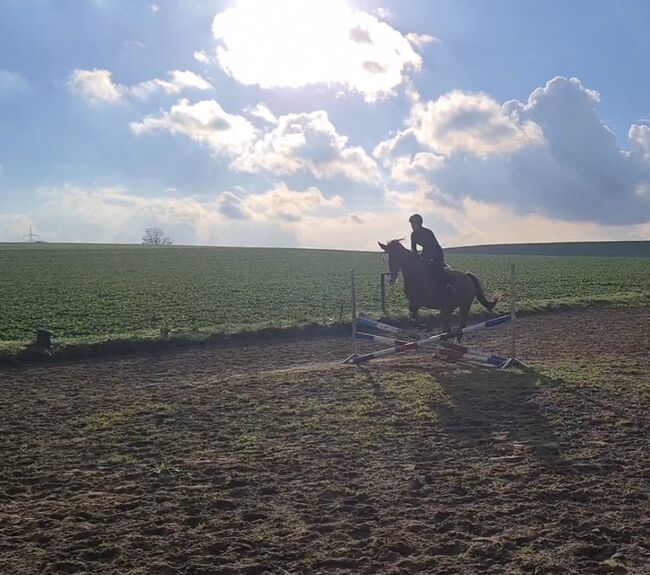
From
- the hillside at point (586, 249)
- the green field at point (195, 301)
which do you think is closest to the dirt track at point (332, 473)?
the green field at point (195, 301)

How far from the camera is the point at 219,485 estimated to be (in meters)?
5.46

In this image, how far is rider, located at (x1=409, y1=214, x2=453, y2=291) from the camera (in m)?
11.2

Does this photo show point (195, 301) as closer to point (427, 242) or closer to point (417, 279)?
point (417, 279)

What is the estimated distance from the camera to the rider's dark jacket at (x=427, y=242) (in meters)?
11.2

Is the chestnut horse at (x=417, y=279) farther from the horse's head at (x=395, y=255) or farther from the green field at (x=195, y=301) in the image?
the green field at (x=195, y=301)

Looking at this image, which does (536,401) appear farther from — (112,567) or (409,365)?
(112,567)

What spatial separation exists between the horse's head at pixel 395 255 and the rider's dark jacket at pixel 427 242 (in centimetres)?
21

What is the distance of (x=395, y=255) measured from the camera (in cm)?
1134

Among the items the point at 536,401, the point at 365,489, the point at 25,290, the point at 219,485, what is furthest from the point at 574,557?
the point at 25,290

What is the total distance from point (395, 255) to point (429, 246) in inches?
24.5

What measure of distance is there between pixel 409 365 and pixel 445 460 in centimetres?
511

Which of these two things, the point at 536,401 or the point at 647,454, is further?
the point at 536,401

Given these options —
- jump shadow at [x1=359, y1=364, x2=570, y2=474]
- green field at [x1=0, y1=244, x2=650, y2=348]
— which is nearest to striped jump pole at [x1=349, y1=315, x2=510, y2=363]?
jump shadow at [x1=359, y1=364, x2=570, y2=474]

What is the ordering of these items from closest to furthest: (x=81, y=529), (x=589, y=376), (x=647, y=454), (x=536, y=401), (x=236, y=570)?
(x=236, y=570), (x=81, y=529), (x=647, y=454), (x=536, y=401), (x=589, y=376)
